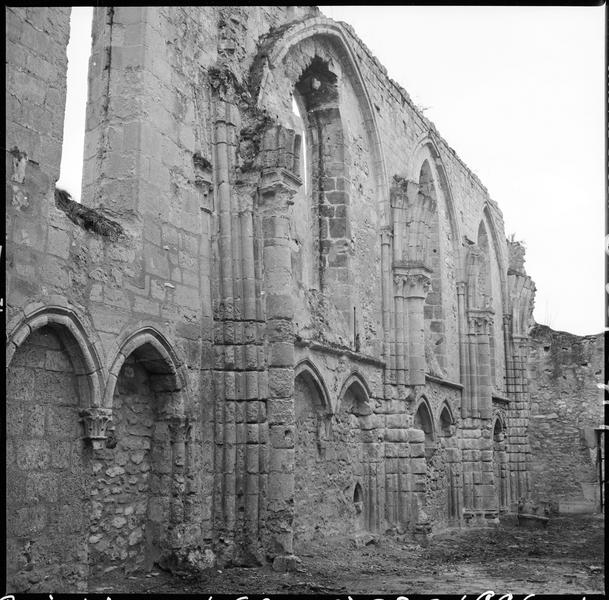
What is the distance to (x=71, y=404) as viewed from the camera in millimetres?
6844

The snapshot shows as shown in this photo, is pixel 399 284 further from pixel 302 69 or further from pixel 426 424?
pixel 302 69

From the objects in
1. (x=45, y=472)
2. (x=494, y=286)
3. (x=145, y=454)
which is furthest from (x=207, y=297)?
(x=494, y=286)

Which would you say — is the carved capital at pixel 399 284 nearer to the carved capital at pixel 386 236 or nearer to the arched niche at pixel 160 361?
the carved capital at pixel 386 236

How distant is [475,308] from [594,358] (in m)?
5.68

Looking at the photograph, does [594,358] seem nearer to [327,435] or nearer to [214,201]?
[327,435]

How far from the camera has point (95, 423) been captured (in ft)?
22.6

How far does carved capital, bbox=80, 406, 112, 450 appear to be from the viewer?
687cm

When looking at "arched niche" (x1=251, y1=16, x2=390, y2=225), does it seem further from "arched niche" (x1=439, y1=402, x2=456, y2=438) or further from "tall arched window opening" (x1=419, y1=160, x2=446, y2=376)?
"arched niche" (x1=439, y1=402, x2=456, y2=438)

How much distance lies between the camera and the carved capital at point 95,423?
687 cm

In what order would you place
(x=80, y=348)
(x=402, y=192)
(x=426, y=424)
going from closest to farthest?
(x=80, y=348)
(x=402, y=192)
(x=426, y=424)

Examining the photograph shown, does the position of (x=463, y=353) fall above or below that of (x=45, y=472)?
above

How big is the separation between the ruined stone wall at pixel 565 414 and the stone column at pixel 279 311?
14.4 meters

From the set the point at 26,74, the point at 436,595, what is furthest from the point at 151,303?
the point at 436,595

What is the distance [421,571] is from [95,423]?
4660 mm
